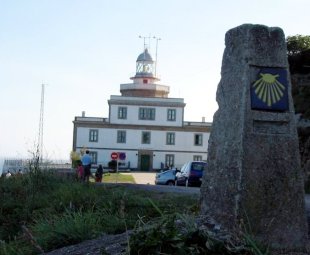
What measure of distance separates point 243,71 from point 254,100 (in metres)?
0.34

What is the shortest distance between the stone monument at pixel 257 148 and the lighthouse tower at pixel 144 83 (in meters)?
83.8

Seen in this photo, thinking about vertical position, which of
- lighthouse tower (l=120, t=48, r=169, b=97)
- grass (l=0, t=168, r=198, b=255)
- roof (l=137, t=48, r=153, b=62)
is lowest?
grass (l=0, t=168, r=198, b=255)

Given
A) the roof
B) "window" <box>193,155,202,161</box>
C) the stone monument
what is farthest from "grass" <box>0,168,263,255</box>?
the roof

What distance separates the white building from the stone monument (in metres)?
77.4

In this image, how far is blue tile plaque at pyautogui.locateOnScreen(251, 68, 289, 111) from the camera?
6566mm

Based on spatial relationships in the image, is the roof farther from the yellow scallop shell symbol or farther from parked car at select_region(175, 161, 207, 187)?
the yellow scallop shell symbol

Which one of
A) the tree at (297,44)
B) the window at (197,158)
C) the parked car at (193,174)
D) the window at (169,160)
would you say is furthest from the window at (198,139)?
the tree at (297,44)

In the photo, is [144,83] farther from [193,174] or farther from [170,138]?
[193,174]

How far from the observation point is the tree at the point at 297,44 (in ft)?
89.1

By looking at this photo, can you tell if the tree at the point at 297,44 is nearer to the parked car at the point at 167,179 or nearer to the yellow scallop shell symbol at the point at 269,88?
the parked car at the point at 167,179

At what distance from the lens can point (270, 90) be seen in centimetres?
666

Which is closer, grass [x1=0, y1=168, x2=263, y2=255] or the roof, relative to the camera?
grass [x1=0, y1=168, x2=263, y2=255]

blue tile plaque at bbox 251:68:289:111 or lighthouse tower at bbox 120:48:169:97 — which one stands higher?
lighthouse tower at bbox 120:48:169:97

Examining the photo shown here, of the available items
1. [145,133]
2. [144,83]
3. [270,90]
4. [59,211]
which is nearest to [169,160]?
[145,133]
